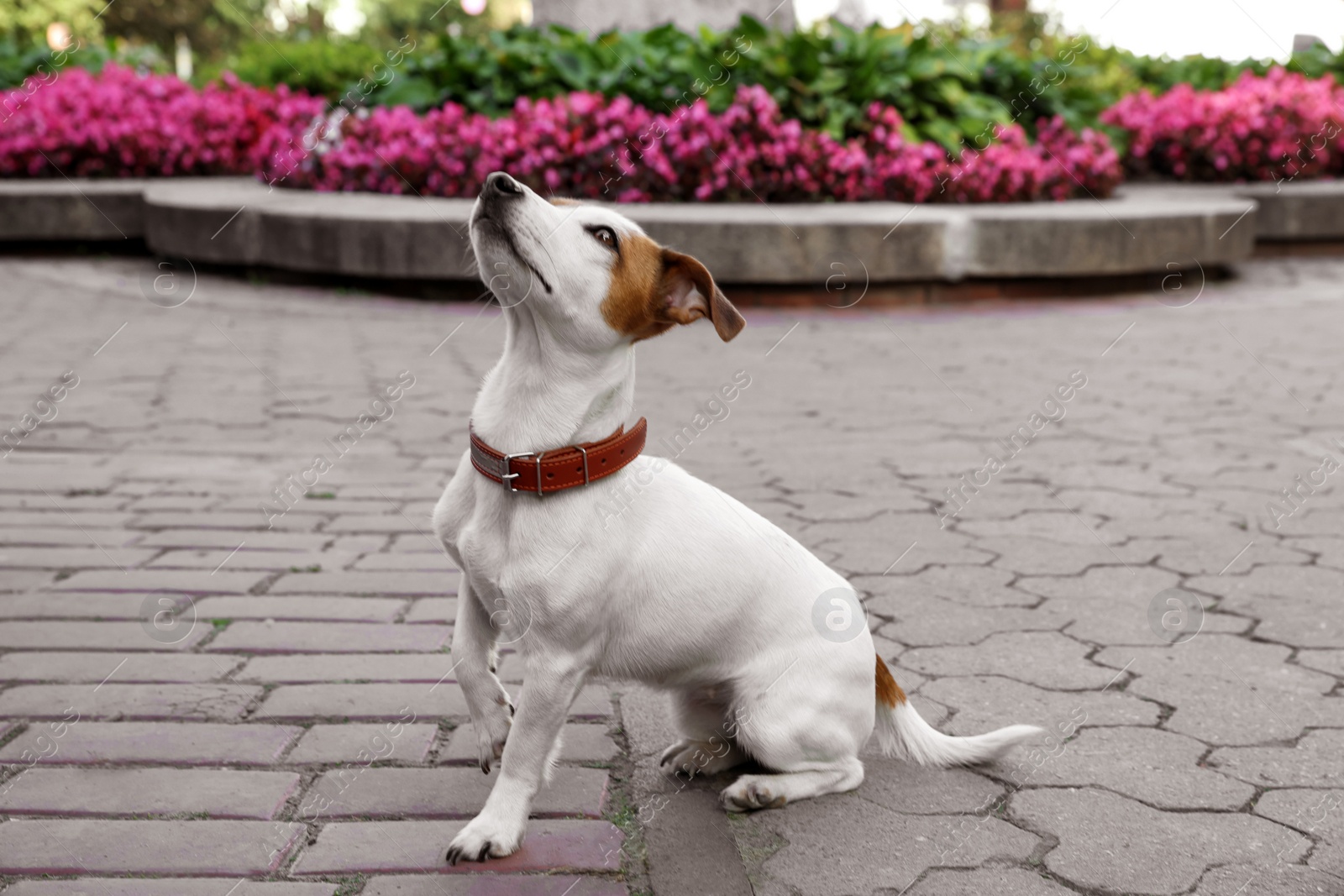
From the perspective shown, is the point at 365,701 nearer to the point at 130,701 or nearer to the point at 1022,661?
the point at 130,701

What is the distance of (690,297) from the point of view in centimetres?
267

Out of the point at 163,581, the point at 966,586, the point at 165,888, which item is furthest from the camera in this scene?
the point at 966,586

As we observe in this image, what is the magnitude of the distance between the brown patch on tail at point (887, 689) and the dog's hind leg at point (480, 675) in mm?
846

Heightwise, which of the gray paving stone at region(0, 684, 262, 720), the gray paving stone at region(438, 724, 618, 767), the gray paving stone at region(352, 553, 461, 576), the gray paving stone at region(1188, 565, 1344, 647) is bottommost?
the gray paving stone at region(1188, 565, 1344, 647)

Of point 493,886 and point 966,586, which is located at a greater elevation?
point 493,886

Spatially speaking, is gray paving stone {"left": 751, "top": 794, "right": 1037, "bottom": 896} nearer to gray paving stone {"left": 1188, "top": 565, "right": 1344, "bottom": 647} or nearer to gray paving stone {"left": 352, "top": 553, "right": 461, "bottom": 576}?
gray paving stone {"left": 1188, "top": 565, "right": 1344, "bottom": 647}

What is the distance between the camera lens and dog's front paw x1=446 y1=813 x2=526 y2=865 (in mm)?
2457

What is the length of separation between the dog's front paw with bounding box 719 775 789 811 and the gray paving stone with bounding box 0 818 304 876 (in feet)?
2.95

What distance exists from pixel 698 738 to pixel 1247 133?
40.5 ft

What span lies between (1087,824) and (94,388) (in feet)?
19.0

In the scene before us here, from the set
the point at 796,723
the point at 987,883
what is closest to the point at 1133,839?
the point at 987,883

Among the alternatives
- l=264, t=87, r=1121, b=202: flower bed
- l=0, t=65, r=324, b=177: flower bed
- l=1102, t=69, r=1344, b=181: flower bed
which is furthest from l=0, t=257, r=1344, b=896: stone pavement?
l=1102, t=69, r=1344, b=181: flower bed

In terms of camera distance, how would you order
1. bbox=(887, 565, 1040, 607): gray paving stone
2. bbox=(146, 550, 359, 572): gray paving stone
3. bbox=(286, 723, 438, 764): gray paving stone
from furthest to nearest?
bbox=(146, 550, 359, 572): gray paving stone
bbox=(887, 565, 1040, 607): gray paving stone
bbox=(286, 723, 438, 764): gray paving stone

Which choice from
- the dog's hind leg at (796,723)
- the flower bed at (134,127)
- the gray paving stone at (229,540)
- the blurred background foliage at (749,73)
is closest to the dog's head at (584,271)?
the dog's hind leg at (796,723)
